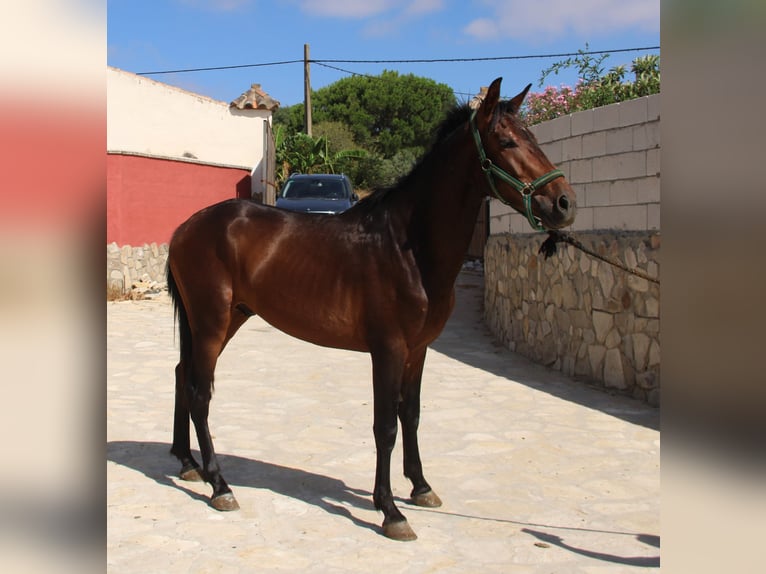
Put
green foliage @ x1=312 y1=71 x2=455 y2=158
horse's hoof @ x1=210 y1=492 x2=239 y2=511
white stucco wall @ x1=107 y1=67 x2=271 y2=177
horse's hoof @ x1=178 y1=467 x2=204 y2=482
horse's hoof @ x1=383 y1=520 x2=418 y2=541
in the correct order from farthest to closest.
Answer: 1. green foliage @ x1=312 y1=71 x2=455 y2=158
2. white stucco wall @ x1=107 y1=67 x2=271 y2=177
3. horse's hoof @ x1=178 y1=467 x2=204 y2=482
4. horse's hoof @ x1=210 y1=492 x2=239 y2=511
5. horse's hoof @ x1=383 y1=520 x2=418 y2=541

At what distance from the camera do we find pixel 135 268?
14.6 m

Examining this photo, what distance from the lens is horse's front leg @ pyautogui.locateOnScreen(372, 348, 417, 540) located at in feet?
12.4

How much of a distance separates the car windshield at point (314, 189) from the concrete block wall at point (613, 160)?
7.80 metres

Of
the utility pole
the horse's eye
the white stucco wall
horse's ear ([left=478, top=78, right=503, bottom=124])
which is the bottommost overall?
the horse's eye

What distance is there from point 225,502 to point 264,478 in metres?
0.58

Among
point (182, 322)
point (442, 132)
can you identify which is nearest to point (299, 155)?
point (182, 322)

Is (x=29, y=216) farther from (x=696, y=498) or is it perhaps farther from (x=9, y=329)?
(x=696, y=498)

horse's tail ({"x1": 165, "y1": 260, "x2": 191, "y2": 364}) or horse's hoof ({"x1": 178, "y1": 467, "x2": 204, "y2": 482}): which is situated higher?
horse's tail ({"x1": 165, "y1": 260, "x2": 191, "y2": 364})

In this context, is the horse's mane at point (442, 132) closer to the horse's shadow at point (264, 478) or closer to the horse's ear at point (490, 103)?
the horse's ear at point (490, 103)

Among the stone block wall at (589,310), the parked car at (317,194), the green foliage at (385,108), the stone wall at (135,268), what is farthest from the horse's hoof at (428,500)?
the green foliage at (385,108)

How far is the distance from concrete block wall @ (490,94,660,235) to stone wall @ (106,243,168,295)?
9.26m

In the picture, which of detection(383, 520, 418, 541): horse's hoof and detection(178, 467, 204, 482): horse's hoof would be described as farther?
detection(178, 467, 204, 482): horse's hoof

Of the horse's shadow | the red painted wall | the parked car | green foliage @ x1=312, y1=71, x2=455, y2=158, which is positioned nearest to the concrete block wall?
the horse's shadow

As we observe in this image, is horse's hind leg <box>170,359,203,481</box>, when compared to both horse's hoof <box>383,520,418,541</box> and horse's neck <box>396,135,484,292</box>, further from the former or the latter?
horse's neck <box>396,135,484,292</box>
